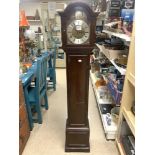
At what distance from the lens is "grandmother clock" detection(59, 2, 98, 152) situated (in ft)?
5.92

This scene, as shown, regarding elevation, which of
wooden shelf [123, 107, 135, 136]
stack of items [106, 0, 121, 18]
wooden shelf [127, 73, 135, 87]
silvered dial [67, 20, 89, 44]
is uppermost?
stack of items [106, 0, 121, 18]

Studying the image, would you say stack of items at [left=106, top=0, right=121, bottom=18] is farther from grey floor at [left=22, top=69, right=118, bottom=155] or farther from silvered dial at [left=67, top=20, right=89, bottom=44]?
grey floor at [left=22, top=69, right=118, bottom=155]

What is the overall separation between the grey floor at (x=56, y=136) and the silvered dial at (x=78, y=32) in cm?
121

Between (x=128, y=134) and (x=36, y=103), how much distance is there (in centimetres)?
126

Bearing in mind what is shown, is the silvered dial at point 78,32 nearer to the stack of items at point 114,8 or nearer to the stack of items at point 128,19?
the stack of items at point 128,19

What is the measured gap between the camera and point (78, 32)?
→ 1.84 m

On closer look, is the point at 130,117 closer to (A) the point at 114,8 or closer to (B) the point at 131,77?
(B) the point at 131,77

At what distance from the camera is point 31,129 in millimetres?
2557

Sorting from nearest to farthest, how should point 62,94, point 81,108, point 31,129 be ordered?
point 81,108 → point 31,129 → point 62,94

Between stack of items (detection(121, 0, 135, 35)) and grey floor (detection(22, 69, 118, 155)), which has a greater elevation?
stack of items (detection(121, 0, 135, 35))

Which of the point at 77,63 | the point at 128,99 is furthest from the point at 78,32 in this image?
the point at 128,99

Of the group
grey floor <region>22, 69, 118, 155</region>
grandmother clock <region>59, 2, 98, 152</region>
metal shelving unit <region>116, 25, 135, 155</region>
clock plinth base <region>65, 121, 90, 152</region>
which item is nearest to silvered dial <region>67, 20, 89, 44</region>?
grandmother clock <region>59, 2, 98, 152</region>
